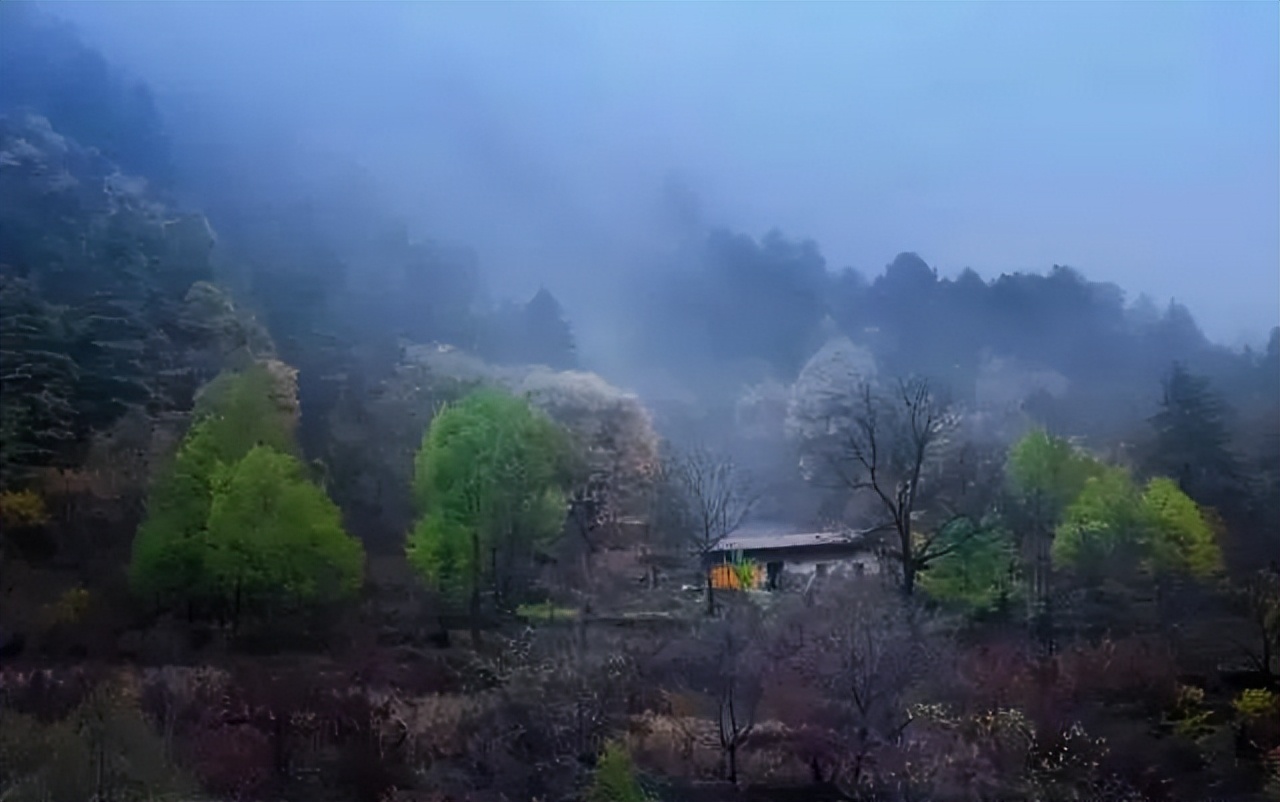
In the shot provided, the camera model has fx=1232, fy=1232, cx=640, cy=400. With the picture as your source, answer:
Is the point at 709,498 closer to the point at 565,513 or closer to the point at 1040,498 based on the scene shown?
the point at 565,513

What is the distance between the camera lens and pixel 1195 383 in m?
4.62

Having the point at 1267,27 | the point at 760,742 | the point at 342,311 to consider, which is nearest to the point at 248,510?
the point at 342,311

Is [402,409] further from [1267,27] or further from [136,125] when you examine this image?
[1267,27]

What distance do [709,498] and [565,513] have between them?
0.52 metres

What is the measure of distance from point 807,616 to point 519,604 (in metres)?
1.00

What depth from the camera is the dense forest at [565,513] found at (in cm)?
424

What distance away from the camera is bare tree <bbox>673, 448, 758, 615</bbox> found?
433 cm

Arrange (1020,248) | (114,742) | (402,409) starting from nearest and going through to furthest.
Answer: (114,742)
(402,409)
(1020,248)

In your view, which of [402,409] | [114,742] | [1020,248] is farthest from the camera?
[1020,248]

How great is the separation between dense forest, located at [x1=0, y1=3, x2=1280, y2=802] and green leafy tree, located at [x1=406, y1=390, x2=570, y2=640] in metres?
0.01

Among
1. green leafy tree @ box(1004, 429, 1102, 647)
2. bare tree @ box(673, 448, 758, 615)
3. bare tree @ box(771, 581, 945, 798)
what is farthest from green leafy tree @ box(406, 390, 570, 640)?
green leafy tree @ box(1004, 429, 1102, 647)

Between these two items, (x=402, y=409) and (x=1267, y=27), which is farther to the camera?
(x=1267, y=27)

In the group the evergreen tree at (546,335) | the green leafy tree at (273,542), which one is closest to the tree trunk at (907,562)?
the evergreen tree at (546,335)

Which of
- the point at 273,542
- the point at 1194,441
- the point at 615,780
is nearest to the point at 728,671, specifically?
the point at 615,780
